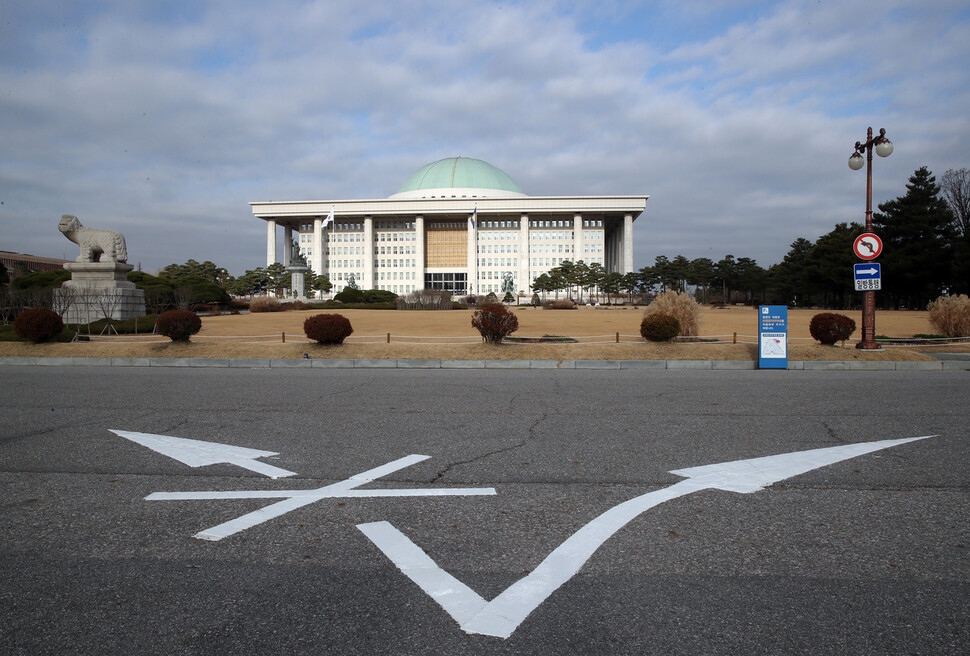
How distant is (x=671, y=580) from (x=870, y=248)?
1570 centimetres

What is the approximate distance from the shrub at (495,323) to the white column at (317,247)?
309ft

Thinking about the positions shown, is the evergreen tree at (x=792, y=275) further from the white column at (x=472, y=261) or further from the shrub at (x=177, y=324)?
the shrub at (x=177, y=324)

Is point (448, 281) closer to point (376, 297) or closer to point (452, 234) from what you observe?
point (452, 234)

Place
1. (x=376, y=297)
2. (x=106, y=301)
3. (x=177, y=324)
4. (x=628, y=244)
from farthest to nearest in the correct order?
(x=628, y=244)
(x=376, y=297)
(x=106, y=301)
(x=177, y=324)

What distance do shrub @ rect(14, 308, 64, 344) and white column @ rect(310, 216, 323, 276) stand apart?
295ft

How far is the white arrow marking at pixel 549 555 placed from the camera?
2.65m

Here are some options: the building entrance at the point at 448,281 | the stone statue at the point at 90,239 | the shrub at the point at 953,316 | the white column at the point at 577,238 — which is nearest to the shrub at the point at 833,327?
the shrub at the point at 953,316

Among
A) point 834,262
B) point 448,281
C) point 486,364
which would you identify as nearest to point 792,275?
point 834,262

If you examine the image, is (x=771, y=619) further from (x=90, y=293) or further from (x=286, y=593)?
(x=90, y=293)

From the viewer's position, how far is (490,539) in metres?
3.52

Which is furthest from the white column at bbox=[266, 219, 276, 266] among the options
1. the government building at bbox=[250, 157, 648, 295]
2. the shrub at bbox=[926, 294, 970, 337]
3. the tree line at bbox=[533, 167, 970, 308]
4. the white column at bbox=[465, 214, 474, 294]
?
the shrub at bbox=[926, 294, 970, 337]

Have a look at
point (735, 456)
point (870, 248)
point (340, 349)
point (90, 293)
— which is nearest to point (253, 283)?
point (90, 293)

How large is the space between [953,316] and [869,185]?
290 inches

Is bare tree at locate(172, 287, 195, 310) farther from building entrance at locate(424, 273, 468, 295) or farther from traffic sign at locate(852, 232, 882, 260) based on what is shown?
building entrance at locate(424, 273, 468, 295)
